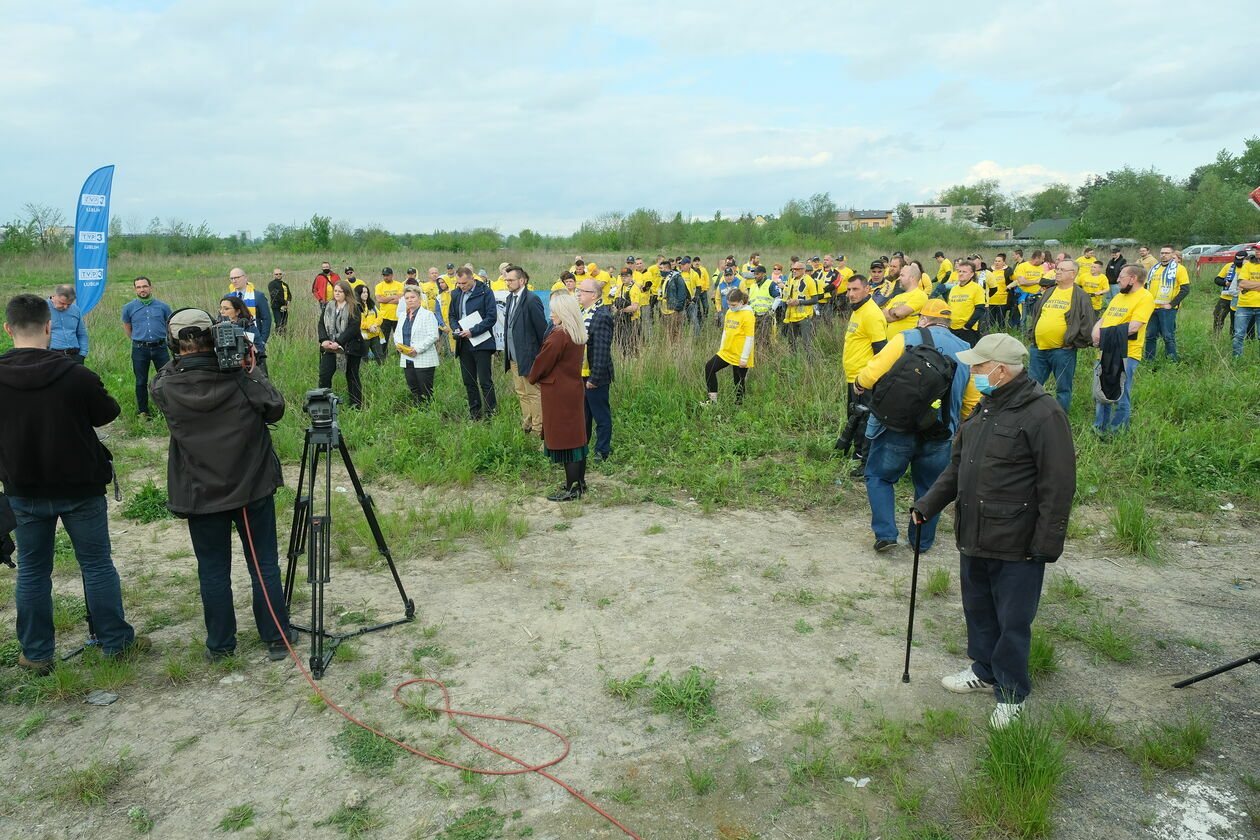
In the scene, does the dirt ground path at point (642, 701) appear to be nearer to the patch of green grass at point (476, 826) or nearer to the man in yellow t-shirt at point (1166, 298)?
the patch of green grass at point (476, 826)

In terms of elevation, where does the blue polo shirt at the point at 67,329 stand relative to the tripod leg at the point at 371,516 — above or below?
above

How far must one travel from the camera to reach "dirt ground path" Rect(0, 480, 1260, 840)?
10.4 feet

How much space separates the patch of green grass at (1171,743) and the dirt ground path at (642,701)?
2.3 inches

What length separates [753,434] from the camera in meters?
8.49

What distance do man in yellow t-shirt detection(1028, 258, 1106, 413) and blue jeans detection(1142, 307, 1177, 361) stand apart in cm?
408

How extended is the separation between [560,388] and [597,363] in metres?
0.95

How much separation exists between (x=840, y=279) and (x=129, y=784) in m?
15.3

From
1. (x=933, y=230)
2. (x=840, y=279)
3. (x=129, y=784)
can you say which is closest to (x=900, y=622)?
(x=129, y=784)

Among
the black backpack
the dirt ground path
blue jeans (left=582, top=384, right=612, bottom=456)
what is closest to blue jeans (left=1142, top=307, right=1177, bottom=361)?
the dirt ground path

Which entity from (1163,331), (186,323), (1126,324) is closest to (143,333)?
(186,323)

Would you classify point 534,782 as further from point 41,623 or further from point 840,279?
point 840,279

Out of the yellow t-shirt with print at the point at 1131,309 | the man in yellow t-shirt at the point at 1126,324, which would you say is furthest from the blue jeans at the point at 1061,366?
the yellow t-shirt with print at the point at 1131,309

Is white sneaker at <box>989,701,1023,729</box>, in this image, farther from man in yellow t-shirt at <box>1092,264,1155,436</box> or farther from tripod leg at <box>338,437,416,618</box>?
man in yellow t-shirt at <box>1092,264,1155,436</box>

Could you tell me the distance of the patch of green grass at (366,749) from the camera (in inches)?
136
